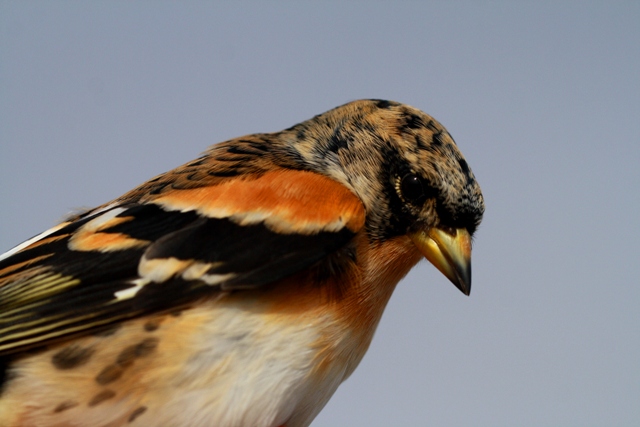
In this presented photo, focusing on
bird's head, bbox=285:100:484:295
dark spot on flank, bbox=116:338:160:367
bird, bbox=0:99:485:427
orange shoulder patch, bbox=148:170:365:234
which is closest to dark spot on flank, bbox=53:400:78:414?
bird, bbox=0:99:485:427

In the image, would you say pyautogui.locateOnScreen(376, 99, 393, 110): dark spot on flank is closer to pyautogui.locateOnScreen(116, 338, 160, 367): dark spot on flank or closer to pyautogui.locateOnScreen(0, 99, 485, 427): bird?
pyautogui.locateOnScreen(0, 99, 485, 427): bird

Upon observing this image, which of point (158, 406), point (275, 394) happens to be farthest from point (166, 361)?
point (275, 394)

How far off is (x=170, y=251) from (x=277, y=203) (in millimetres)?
Result: 247

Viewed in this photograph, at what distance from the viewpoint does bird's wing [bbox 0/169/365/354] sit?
1.18 meters

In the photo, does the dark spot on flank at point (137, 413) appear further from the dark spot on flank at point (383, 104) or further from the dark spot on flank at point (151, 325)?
the dark spot on flank at point (383, 104)

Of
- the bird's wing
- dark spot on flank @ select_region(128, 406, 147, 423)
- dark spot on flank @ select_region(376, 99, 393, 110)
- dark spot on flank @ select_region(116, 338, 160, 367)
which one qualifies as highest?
dark spot on flank @ select_region(376, 99, 393, 110)

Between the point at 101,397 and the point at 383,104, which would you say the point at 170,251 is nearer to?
the point at 101,397

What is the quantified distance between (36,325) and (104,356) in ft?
0.47

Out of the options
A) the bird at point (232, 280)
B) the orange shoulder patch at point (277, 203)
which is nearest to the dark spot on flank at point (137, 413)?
the bird at point (232, 280)

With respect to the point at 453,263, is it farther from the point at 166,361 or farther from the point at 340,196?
the point at 166,361

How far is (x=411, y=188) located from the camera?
1.40m

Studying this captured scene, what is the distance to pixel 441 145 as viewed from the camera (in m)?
1.41

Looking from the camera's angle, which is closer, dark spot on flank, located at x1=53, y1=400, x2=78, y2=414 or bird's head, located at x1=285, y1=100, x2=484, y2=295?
dark spot on flank, located at x1=53, y1=400, x2=78, y2=414

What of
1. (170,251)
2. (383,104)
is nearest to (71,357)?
(170,251)
